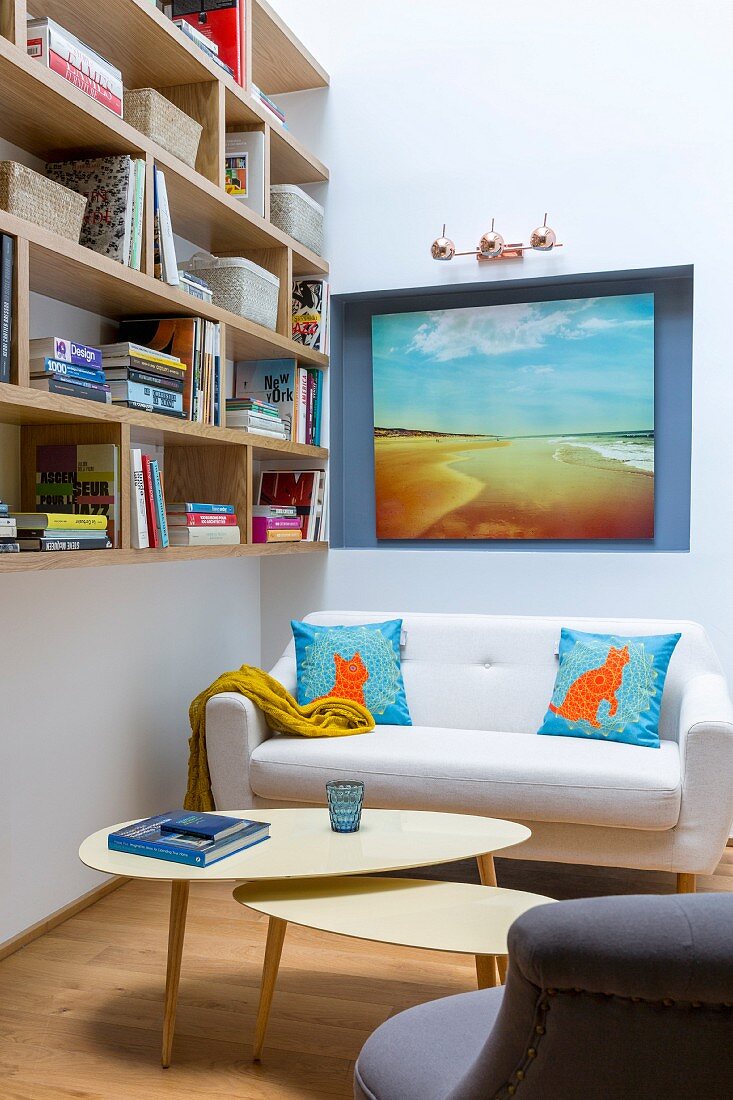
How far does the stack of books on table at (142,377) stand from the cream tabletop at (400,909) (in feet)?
4.23

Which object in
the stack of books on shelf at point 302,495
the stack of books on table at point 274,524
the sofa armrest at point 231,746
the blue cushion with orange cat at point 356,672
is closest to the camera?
the sofa armrest at point 231,746

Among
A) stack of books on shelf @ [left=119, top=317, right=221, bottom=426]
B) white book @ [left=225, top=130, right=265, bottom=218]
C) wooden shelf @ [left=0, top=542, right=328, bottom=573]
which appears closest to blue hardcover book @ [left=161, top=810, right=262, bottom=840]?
wooden shelf @ [left=0, top=542, right=328, bottom=573]

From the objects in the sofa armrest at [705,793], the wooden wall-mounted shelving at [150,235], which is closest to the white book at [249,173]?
Answer: the wooden wall-mounted shelving at [150,235]

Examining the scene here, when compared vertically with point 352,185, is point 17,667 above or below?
below

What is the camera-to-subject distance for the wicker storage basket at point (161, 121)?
2.64 meters

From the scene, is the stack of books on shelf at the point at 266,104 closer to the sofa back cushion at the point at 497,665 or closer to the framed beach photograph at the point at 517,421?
the framed beach photograph at the point at 517,421

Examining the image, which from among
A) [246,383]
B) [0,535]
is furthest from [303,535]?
[0,535]

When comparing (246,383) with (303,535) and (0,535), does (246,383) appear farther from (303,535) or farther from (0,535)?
(0,535)

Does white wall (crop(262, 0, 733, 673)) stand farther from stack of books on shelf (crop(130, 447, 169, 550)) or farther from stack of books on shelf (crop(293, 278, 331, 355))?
stack of books on shelf (crop(130, 447, 169, 550))

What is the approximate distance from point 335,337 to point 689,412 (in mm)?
1425

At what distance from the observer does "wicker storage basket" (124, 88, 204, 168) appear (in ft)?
8.66

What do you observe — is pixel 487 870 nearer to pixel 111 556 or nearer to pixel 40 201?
pixel 111 556

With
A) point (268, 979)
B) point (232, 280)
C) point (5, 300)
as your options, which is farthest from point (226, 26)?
point (268, 979)

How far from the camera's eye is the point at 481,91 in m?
3.72
